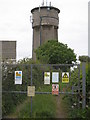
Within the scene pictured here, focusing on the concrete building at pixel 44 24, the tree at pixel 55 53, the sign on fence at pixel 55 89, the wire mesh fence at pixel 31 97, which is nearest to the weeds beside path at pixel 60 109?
the wire mesh fence at pixel 31 97

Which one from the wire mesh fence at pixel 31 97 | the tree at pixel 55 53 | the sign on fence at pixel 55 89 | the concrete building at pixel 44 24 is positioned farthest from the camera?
the concrete building at pixel 44 24

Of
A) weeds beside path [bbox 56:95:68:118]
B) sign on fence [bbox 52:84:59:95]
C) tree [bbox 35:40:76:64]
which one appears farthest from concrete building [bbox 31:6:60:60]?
sign on fence [bbox 52:84:59:95]

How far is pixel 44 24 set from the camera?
105ft

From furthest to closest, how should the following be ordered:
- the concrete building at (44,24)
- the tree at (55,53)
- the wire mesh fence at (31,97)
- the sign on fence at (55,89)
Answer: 1. the concrete building at (44,24)
2. the tree at (55,53)
3. the sign on fence at (55,89)
4. the wire mesh fence at (31,97)

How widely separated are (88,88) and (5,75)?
333cm

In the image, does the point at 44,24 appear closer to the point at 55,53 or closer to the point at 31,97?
the point at 55,53

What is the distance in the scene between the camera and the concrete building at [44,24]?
105ft

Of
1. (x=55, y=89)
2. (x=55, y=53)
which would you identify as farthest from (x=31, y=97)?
(x=55, y=53)

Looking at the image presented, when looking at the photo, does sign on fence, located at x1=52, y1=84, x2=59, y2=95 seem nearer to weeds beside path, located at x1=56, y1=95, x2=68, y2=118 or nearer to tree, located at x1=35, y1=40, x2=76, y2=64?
weeds beside path, located at x1=56, y1=95, x2=68, y2=118

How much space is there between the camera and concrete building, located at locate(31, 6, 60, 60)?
3209 centimetres

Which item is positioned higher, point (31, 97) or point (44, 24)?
point (44, 24)

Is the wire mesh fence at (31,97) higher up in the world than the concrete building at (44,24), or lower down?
lower down

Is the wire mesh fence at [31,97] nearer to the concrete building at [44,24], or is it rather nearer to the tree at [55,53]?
the tree at [55,53]

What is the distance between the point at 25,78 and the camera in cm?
894
